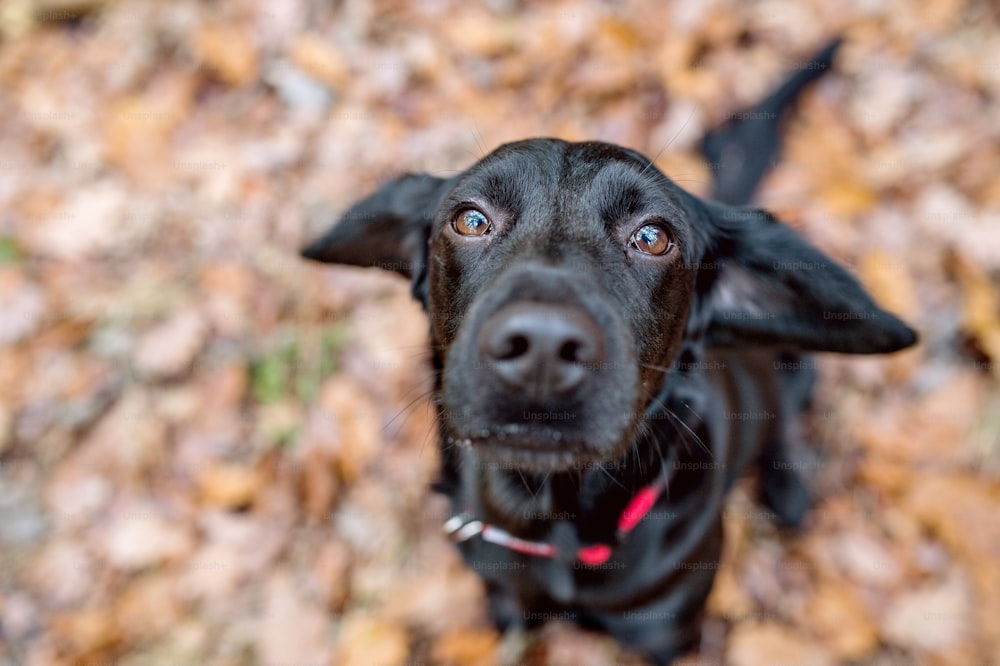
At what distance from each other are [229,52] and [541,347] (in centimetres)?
309

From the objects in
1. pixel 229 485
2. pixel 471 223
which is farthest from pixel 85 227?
pixel 471 223

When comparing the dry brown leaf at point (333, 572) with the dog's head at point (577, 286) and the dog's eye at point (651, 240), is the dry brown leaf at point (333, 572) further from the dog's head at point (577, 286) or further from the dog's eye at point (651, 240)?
the dog's eye at point (651, 240)

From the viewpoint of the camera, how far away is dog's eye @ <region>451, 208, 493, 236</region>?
1952 mm

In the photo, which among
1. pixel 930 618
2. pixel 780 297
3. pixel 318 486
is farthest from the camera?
pixel 318 486

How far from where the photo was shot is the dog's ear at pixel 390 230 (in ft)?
7.42

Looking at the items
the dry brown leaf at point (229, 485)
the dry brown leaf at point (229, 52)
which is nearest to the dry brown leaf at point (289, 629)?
the dry brown leaf at point (229, 485)

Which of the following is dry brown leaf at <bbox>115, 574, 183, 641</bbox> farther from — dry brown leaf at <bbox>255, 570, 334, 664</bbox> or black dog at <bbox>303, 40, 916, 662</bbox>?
black dog at <bbox>303, 40, 916, 662</bbox>

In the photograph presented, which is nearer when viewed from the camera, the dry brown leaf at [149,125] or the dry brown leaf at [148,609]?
the dry brown leaf at [148,609]

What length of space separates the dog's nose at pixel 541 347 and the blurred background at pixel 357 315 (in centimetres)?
156

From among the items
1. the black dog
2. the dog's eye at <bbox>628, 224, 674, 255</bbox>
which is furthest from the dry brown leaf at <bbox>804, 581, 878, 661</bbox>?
the dog's eye at <bbox>628, 224, 674, 255</bbox>

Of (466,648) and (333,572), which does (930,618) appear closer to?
(466,648)

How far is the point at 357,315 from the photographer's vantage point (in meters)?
3.21

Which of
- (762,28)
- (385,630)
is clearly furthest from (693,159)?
(385,630)

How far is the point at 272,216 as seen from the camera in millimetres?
3393
